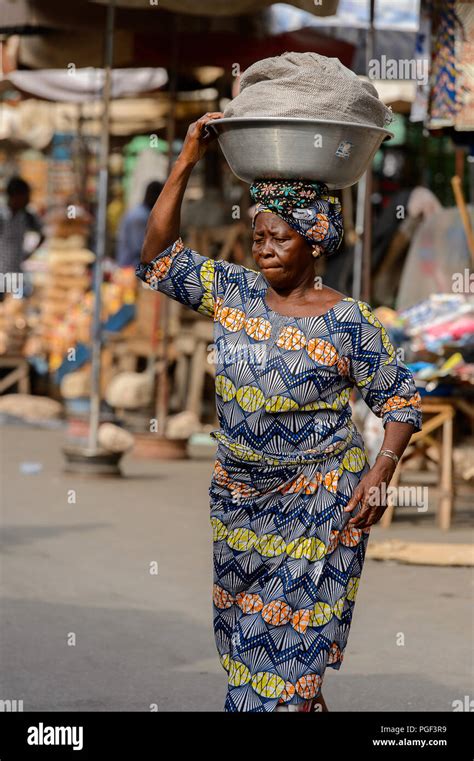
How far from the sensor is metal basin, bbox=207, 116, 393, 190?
3887mm

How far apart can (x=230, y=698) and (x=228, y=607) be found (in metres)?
0.26

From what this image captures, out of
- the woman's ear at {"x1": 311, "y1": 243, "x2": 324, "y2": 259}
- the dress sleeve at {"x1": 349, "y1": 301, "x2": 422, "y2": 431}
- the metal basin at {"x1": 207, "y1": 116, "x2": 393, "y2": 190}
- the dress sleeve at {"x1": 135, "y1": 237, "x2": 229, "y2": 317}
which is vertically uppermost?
the metal basin at {"x1": 207, "y1": 116, "x2": 393, "y2": 190}

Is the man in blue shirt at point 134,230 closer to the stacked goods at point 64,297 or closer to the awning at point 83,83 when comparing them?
the stacked goods at point 64,297

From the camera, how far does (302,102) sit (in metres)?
3.92

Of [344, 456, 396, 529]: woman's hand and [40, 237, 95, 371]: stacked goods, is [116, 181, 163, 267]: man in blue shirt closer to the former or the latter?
[40, 237, 95, 371]: stacked goods

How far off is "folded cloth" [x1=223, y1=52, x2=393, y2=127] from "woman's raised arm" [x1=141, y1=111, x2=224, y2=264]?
5.2 inches

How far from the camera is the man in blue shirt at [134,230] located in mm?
14292

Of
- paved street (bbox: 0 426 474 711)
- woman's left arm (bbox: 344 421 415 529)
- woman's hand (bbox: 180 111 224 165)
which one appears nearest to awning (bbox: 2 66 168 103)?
paved street (bbox: 0 426 474 711)

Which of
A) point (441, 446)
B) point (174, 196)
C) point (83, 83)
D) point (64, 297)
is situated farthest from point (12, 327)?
point (174, 196)

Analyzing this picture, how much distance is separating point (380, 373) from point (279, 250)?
44cm

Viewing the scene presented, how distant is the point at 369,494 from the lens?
12.6ft

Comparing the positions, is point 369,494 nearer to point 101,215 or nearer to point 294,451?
point 294,451
